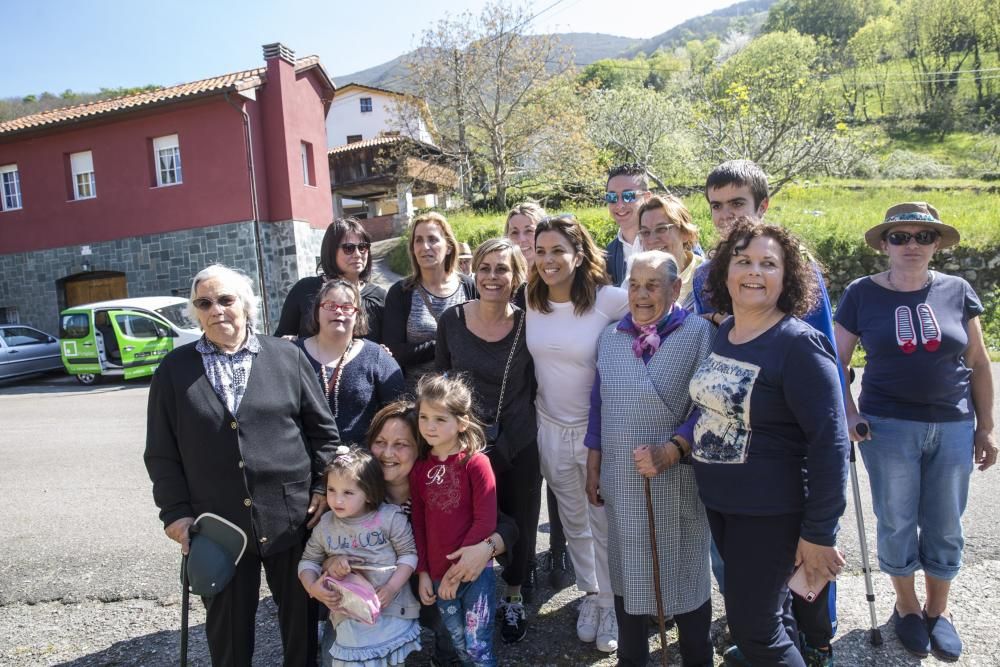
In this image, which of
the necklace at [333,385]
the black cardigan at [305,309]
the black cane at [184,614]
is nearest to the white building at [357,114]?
the black cardigan at [305,309]

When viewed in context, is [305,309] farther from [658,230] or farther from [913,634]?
[913,634]

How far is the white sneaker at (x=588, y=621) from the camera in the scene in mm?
3035

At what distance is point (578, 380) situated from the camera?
9.78 feet

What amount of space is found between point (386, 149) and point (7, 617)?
2682cm

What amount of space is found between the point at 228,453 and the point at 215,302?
0.61 m

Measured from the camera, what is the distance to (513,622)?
3105 mm

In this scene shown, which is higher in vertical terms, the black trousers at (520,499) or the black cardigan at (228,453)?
the black cardigan at (228,453)

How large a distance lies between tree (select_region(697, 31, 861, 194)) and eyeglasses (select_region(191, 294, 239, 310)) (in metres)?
17.2

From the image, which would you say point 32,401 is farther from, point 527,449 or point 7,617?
point 527,449

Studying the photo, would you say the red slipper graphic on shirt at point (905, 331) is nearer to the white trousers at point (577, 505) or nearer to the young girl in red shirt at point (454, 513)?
the white trousers at point (577, 505)

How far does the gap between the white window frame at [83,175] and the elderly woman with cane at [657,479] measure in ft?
66.2

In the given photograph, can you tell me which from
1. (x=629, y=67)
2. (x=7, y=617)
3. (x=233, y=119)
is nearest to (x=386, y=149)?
(x=233, y=119)

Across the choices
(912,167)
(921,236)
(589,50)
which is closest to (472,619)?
(921,236)

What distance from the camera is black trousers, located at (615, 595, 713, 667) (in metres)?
2.56
